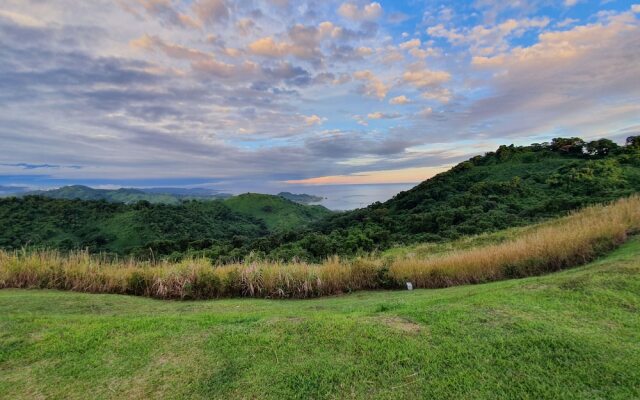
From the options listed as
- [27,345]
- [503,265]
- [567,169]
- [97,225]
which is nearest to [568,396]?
[27,345]

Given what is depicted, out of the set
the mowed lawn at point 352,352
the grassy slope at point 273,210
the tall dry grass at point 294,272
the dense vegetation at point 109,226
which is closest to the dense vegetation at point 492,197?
the tall dry grass at point 294,272

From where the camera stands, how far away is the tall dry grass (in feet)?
25.1

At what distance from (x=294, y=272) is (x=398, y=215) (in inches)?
1241

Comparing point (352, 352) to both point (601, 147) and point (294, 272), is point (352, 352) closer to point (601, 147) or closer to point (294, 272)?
point (294, 272)

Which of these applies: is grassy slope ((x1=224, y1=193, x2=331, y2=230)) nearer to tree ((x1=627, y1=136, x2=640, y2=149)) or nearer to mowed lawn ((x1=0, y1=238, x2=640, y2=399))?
tree ((x1=627, y1=136, x2=640, y2=149))

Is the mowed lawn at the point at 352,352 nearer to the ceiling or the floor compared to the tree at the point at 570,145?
nearer to the floor

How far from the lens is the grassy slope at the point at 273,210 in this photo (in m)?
87.8

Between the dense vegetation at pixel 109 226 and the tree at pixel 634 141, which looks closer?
the tree at pixel 634 141

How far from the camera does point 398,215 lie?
38.3 meters

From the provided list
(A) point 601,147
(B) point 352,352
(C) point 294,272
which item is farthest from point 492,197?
(B) point 352,352

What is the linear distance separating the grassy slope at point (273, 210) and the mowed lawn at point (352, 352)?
77.9 metres

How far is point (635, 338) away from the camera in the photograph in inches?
140

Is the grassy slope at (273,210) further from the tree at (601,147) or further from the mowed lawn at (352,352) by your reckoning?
the mowed lawn at (352,352)

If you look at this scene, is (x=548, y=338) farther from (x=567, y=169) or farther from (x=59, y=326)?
(x=567, y=169)
